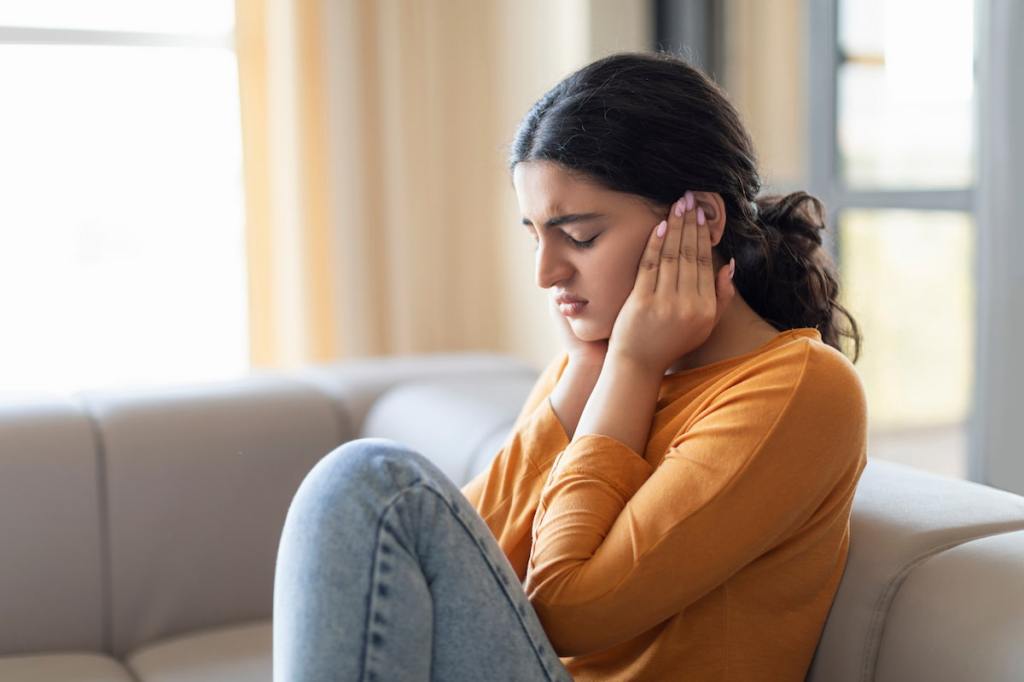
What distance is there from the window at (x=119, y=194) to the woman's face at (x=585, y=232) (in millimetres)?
1958


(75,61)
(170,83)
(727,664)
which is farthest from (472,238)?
(727,664)

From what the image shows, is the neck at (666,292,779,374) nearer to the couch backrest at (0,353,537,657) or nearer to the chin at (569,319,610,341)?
the chin at (569,319,610,341)

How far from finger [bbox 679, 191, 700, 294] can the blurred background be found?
4.69 feet

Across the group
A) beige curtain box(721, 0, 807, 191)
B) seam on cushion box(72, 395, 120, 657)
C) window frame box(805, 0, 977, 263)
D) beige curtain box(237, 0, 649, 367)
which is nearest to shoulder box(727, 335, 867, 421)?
seam on cushion box(72, 395, 120, 657)

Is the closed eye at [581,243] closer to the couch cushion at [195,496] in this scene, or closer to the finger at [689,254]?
the finger at [689,254]

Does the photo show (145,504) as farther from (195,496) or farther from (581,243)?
(581,243)

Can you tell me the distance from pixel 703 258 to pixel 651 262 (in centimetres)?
6

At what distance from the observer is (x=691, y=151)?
4.05 feet

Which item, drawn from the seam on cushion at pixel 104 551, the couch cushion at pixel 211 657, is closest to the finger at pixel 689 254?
the couch cushion at pixel 211 657

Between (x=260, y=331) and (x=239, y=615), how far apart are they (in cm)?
123

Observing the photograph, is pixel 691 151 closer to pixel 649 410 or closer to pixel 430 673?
pixel 649 410

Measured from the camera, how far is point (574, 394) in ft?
4.69

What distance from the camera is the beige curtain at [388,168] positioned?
9.96 feet

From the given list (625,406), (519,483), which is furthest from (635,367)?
(519,483)
